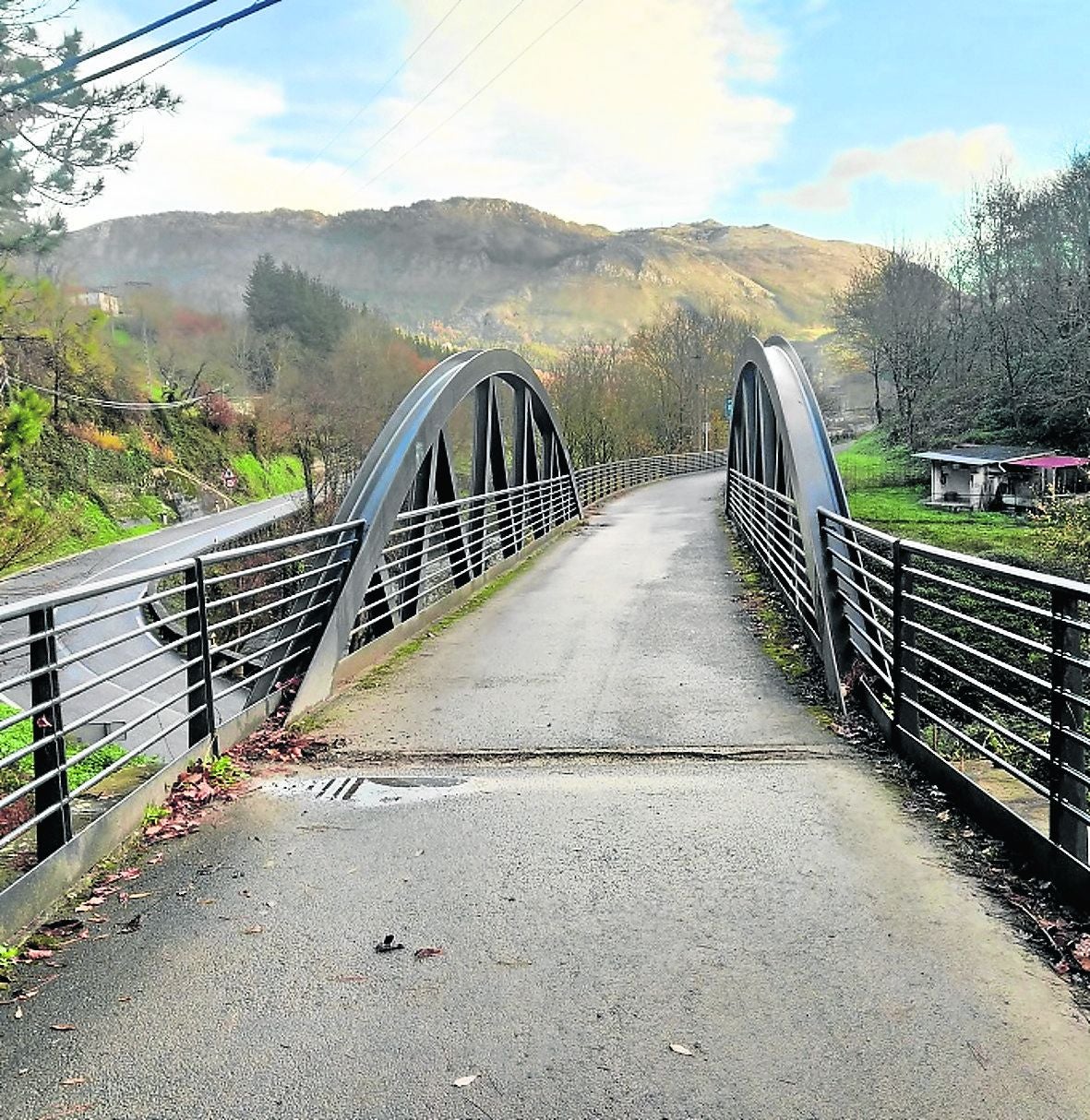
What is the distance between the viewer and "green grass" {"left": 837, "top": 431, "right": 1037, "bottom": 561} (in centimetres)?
2866

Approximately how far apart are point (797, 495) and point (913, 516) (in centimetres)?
2923

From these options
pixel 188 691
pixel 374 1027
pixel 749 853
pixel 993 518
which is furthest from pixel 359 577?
pixel 993 518

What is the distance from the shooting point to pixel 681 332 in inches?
2447

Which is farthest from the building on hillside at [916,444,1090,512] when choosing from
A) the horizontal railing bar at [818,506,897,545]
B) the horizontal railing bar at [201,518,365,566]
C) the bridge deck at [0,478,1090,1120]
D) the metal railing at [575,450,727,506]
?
the bridge deck at [0,478,1090,1120]

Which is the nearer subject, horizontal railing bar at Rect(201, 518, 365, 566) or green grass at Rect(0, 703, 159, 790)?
horizontal railing bar at Rect(201, 518, 365, 566)

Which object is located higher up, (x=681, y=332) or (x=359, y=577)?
(x=681, y=332)

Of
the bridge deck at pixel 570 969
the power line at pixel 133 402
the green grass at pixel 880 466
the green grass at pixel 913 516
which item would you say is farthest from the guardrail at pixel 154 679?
the green grass at pixel 880 466

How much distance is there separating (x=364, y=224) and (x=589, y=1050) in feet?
544

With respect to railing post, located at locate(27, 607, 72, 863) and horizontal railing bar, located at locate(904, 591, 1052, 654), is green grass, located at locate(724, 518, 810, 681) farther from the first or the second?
railing post, located at locate(27, 607, 72, 863)

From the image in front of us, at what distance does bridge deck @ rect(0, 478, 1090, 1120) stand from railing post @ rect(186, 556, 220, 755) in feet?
1.96

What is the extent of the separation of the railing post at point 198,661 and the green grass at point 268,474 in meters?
47.6

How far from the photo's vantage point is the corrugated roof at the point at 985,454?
35.9 metres

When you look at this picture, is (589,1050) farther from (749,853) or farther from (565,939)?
(749,853)

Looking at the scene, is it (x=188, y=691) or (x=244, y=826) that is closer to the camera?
(x=244, y=826)
